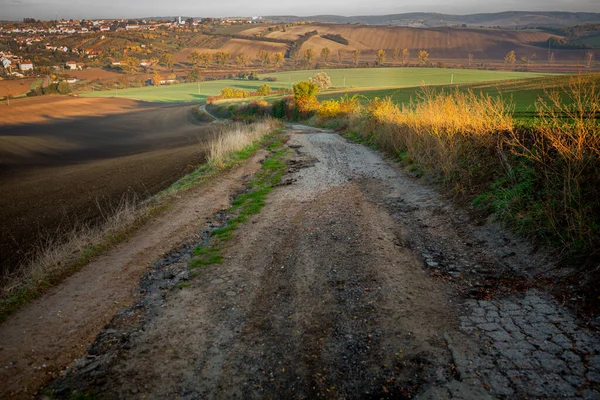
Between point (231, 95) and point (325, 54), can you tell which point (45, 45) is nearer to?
point (231, 95)

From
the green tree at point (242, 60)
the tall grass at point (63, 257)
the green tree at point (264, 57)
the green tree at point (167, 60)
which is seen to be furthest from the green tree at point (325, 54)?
the tall grass at point (63, 257)

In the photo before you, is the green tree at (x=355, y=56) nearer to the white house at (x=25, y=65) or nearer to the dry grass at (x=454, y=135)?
the white house at (x=25, y=65)

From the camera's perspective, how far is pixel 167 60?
14688cm

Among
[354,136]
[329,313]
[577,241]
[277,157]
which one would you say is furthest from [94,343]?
[354,136]

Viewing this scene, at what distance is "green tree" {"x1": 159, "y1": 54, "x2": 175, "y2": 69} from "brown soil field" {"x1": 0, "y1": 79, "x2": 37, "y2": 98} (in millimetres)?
63105

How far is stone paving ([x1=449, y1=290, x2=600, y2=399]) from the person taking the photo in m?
3.33

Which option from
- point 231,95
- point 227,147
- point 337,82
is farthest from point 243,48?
point 227,147

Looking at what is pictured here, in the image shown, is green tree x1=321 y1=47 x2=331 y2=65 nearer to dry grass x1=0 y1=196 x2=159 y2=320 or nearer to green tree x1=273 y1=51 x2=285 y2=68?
green tree x1=273 y1=51 x2=285 y2=68

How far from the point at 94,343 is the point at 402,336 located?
3865 mm

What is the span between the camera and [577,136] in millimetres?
6438

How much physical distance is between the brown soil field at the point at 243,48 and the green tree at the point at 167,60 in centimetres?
634

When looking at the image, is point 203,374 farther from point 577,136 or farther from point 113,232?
point 577,136

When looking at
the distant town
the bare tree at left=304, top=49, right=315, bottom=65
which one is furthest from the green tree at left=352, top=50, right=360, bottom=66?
the distant town

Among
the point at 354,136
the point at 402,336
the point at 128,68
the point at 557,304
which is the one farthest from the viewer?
the point at 128,68
